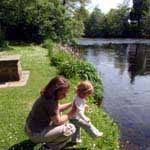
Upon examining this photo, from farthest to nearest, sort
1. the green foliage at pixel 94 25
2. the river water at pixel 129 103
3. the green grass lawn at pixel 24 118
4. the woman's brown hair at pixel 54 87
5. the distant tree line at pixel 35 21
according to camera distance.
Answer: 1. the green foliage at pixel 94 25
2. the distant tree line at pixel 35 21
3. the river water at pixel 129 103
4. the green grass lawn at pixel 24 118
5. the woman's brown hair at pixel 54 87

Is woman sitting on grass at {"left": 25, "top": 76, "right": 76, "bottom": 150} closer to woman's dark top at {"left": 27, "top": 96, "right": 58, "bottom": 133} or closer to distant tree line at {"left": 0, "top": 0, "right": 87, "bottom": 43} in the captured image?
woman's dark top at {"left": 27, "top": 96, "right": 58, "bottom": 133}

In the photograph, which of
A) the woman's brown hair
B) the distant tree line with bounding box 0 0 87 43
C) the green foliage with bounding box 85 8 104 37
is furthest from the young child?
the green foliage with bounding box 85 8 104 37

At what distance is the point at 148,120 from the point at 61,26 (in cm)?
2856

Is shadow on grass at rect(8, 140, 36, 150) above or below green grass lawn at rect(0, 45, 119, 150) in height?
above

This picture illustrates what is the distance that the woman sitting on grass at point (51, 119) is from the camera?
324 inches

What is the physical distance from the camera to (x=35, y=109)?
8508mm

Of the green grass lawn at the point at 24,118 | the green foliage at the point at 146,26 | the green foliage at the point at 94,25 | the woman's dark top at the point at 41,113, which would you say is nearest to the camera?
the woman's dark top at the point at 41,113

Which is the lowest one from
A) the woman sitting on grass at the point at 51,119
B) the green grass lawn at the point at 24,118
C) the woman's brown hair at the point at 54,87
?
the green grass lawn at the point at 24,118

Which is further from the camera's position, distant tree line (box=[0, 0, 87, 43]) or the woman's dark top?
distant tree line (box=[0, 0, 87, 43])

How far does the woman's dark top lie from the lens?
27.2 feet

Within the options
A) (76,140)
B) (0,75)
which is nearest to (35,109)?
(76,140)

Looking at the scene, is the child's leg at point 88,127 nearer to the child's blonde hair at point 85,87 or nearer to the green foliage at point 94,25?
the child's blonde hair at point 85,87

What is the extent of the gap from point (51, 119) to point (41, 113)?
23cm

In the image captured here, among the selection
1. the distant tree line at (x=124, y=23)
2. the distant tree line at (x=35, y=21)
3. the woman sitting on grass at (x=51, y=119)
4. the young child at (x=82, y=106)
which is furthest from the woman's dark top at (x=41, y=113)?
the distant tree line at (x=124, y=23)
